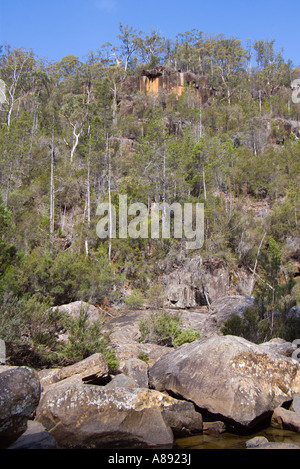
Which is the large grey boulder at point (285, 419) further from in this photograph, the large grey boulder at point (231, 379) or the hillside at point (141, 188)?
the hillside at point (141, 188)

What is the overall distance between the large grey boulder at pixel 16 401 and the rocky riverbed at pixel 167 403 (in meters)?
0.01

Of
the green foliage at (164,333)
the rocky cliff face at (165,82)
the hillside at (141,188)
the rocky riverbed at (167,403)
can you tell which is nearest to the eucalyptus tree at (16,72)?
the hillside at (141,188)

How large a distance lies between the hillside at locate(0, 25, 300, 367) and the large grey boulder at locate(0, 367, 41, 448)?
3.05 m

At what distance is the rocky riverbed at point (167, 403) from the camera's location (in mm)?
5633

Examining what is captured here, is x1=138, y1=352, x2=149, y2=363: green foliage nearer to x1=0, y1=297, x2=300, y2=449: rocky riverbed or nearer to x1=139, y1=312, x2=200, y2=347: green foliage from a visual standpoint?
x1=0, y1=297, x2=300, y2=449: rocky riverbed

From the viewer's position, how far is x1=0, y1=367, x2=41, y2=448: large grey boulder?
17.3 ft

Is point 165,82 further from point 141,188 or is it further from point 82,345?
point 82,345

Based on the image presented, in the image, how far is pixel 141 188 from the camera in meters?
30.7

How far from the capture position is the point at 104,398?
241 inches

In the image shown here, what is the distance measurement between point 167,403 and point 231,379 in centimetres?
132

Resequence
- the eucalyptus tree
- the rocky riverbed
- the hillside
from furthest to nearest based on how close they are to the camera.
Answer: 1. the eucalyptus tree
2. the hillside
3. the rocky riverbed

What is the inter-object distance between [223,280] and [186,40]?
49475 millimetres

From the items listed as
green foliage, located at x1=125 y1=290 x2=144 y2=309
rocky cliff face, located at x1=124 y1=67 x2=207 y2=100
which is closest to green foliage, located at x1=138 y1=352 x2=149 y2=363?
green foliage, located at x1=125 y1=290 x2=144 y2=309

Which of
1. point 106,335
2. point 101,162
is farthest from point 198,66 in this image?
point 106,335
